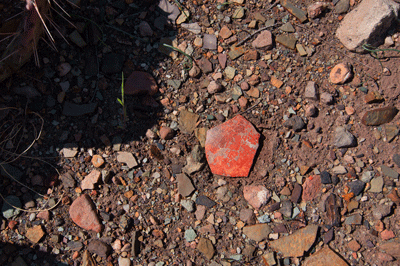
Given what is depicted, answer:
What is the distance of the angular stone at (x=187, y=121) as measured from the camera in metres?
2.17

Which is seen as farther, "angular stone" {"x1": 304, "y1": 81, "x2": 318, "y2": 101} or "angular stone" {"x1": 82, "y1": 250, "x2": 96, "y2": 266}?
"angular stone" {"x1": 304, "y1": 81, "x2": 318, "y2": 101}

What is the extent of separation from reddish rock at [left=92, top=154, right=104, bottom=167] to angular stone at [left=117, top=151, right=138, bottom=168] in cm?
12

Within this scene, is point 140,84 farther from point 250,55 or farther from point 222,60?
point 250,55

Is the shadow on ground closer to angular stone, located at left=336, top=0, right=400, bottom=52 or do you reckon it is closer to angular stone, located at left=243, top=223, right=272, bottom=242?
angular stone, located at left=243, top=223, right=272, bottom=242

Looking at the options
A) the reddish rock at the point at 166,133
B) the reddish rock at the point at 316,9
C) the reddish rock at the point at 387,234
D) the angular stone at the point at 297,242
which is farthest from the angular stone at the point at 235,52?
the reddish rock at the point at 387,234

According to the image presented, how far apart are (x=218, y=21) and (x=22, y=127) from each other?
5.39ft

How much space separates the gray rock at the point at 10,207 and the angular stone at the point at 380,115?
2.47m

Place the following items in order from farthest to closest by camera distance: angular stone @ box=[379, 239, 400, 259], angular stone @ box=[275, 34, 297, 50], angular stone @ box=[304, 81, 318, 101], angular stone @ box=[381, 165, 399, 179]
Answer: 1. angular stone @ box=[275, 34, 297, 50]
2. angular stone @ box=[304, 81, 318, 101]
3. angular stone @ box=[381, 165, 399, 179]
4. angular stone @ box=[379, 239, 400, 259]

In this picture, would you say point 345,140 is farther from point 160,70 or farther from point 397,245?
point 160,70

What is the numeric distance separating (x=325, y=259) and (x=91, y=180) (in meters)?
1.63

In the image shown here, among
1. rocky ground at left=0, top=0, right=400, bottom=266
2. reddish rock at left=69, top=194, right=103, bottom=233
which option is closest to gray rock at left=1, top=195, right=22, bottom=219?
rocky ground at left=0, top=0, right=400, bottom=266

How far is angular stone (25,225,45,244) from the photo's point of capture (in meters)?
2.00

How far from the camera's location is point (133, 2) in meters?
2.35

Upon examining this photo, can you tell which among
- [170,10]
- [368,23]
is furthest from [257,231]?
[170,10]
